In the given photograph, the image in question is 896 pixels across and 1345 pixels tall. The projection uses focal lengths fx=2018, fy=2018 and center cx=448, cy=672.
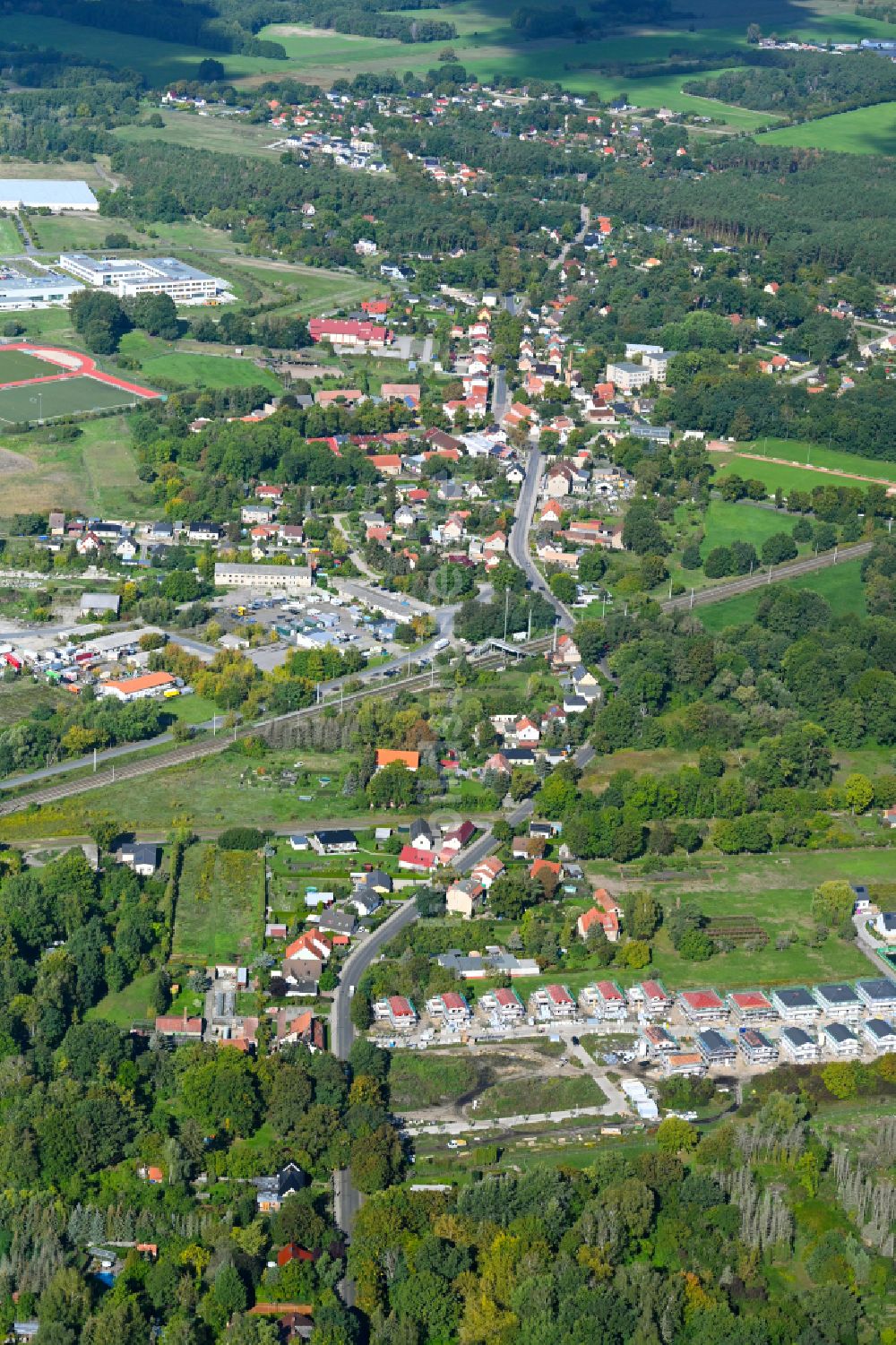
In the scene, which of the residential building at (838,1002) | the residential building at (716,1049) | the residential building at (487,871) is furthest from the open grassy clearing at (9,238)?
the residential building at (716,1049)

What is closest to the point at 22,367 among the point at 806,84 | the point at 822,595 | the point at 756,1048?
the point at 822,595

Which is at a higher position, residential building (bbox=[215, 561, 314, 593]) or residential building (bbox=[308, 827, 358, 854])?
residential building (bbox=[308, 827, 358, 854])

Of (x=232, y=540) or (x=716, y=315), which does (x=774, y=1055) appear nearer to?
(x=232, y=540)

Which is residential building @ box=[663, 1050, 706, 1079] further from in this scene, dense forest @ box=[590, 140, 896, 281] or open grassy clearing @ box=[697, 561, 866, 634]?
dense forest @ box=[590, 140, 896, 281]

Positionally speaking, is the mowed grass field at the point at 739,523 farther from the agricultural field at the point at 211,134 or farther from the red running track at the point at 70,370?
the agricultural field at the point at 211,134

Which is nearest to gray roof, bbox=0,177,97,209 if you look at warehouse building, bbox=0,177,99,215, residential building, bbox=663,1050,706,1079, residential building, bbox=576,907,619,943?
warehouse building, bbox=0,177,99,215

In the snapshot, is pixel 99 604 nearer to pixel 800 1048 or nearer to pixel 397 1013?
pixel 397 1013

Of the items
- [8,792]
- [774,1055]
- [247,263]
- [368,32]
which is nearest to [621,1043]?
[774,1055]
